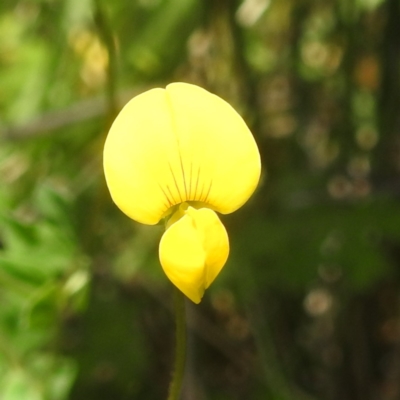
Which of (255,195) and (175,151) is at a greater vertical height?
(175,151)

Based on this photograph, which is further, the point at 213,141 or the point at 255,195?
the point at 255,195

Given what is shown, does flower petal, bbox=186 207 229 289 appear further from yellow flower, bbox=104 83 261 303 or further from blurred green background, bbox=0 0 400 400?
blurred green background, bbox=0 0 400 400

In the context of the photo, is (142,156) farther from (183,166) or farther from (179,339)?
(179,339)

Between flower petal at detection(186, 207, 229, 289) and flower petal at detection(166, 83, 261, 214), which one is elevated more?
flower petal at detection(166, 83, 261, 214)

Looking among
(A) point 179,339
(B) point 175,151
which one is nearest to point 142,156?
(B) point 175,151

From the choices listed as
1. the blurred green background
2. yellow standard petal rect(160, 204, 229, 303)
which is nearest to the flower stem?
yellow standard petal rect(160, 204, 229, 303)

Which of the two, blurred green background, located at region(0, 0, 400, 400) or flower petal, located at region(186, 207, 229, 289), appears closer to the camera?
flower petal, located at region(186, 207, 229, 289)

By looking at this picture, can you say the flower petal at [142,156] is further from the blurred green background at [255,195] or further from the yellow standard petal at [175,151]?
the blurred green background at [255,195]
